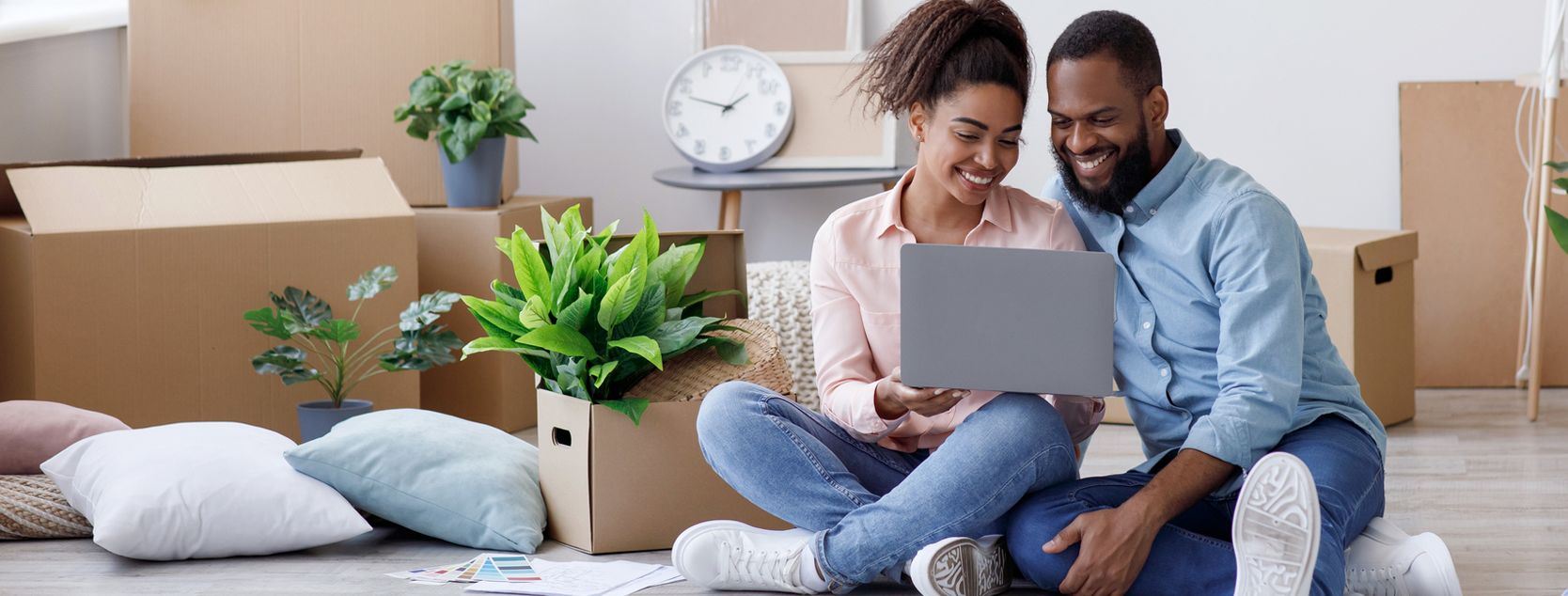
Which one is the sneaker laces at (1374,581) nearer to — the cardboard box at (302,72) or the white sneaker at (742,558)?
the white sneaker at (742,558)

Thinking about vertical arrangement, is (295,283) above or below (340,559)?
above

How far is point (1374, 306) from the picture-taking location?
279cm

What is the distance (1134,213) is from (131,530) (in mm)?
1262

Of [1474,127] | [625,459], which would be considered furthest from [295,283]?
[1474,127]

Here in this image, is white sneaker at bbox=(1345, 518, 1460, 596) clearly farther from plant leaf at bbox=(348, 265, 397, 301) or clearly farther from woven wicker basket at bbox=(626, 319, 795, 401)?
plant leaf at bbox=(348, 265, 397, 301)

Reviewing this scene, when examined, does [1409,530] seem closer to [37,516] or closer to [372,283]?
[372,283]

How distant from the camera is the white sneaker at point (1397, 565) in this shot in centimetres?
154

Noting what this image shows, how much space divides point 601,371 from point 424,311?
0.64 meters

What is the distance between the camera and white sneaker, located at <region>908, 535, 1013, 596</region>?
5.13 feet

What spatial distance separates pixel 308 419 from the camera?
94.3 inches

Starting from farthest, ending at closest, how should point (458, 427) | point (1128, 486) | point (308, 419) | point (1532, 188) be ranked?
point (1532, 188) → point (308, 419) → point (458, 427) → point (1128, 486)

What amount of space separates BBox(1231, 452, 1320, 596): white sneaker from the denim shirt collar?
0.39 m

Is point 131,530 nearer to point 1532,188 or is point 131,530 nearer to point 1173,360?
point 1173,360

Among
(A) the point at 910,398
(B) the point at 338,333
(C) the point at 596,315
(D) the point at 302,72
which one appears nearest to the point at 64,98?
(D) the point at 302,72
